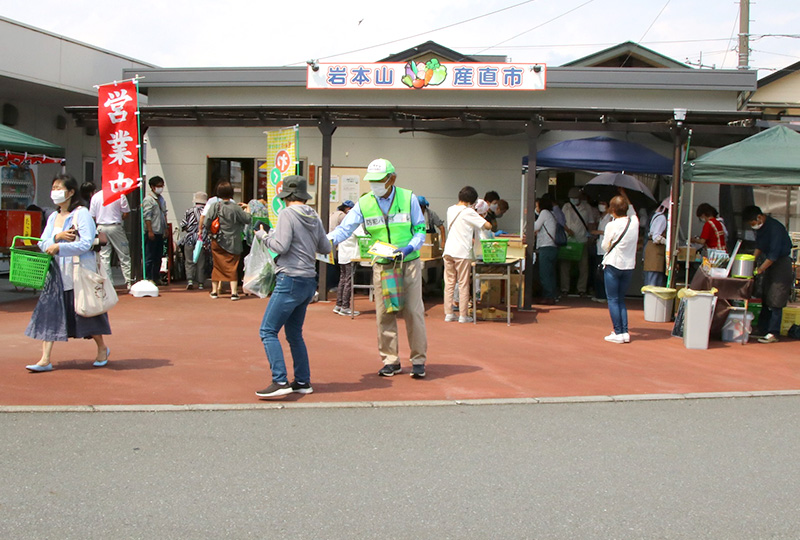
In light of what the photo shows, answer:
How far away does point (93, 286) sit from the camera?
282 inches

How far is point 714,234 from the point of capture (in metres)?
12.1

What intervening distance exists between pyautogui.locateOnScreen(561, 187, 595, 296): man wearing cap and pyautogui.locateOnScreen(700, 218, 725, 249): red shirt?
2.31m

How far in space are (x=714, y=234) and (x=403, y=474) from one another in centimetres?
890

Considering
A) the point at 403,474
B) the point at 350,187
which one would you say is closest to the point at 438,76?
the point at 350,187

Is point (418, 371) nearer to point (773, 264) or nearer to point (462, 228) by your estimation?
point (462, 228)

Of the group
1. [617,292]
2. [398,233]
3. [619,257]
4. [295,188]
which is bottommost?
[617,292]

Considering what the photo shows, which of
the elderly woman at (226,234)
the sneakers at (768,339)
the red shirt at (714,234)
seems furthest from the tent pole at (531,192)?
the elderly woman at (226,234)

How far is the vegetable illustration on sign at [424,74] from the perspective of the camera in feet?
44.8

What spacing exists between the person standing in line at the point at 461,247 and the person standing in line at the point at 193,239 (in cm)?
463

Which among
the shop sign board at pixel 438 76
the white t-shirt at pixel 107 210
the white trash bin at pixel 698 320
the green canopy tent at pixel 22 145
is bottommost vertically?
the white trash bin at pixel 698 320

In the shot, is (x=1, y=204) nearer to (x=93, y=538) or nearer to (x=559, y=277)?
(x=559, y=277)

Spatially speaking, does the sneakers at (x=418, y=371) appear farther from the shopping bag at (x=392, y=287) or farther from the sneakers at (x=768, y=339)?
the sneakers at (x=768, y=339)

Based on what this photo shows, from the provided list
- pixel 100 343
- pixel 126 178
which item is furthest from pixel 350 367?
pixel 126 178

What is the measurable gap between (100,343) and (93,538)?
3.99 m
